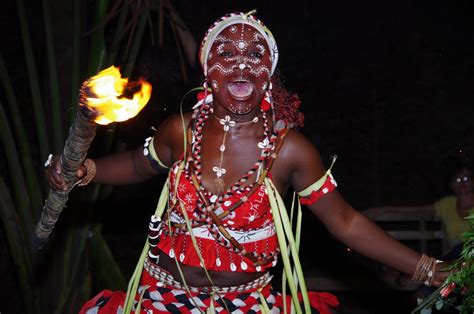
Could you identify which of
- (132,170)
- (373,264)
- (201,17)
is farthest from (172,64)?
(132,170)

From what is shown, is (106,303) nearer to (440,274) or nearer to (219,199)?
(219,199)

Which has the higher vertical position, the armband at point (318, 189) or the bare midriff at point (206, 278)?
the armband at point (318, 189)

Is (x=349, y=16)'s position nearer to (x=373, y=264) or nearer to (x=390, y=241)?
(x=373, y=264)

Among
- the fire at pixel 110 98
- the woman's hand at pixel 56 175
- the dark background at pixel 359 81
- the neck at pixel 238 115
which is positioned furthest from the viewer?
the dark background at pixel 359 81

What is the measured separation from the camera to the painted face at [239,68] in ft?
10.2

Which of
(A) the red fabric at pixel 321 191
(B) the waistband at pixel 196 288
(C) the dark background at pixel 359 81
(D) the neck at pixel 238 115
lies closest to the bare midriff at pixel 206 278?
(B) the waistband at pixel 196 288

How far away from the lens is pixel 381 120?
6.80 m

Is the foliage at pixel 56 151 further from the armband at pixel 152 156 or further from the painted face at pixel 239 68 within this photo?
the painted face at pixel 239 68

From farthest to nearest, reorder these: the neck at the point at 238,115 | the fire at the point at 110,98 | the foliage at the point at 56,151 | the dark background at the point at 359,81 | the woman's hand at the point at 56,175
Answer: the dark background at the point at 359,81 → the foliage at the point at 56,151 → the neck at the point at 238,115 → the woman's hand at the point at 56,175 → the fire at the point at 110,98

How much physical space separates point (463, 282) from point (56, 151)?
2872 millimetres

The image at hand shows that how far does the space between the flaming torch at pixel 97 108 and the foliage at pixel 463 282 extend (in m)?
1.27

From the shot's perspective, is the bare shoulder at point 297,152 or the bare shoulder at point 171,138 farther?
the bare shoulder at point 171,138

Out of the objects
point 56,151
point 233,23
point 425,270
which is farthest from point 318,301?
point 56,151

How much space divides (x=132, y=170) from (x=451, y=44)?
4.15 metres
